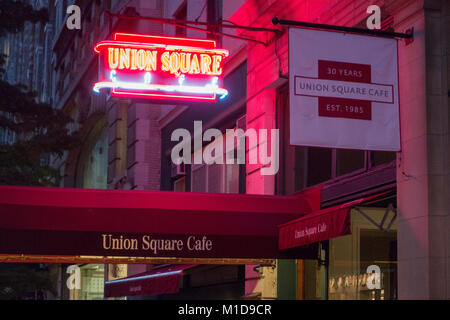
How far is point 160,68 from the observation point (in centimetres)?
1495

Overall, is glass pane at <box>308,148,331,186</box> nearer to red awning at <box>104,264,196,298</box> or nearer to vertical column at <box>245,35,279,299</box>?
vertical column at <box>245,35,279,299</box>

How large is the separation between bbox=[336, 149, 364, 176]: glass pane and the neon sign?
2.75 metres

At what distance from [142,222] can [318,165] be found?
3369 mm

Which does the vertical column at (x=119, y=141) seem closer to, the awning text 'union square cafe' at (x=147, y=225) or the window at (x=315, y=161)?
the window at (x=315, y=161)

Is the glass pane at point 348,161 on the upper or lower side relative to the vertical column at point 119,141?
lower

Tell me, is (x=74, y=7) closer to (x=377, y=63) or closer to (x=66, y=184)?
(x=66, y=184)

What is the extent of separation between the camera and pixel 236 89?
1830cm

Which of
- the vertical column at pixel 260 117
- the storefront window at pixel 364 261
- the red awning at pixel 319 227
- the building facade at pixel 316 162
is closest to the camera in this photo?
the building facade at pixel 316 162

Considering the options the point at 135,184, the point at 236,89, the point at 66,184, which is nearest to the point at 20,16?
the point at 135,184

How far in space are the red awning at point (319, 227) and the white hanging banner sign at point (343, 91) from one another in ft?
3.03

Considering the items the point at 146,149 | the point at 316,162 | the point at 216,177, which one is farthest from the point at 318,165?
the point at 146,149

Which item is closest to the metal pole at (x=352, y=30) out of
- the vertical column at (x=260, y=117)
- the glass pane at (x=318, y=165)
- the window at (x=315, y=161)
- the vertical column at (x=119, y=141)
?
the window at (x=315, y=161)

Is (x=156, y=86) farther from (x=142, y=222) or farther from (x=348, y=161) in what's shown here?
(x=348, y=161)

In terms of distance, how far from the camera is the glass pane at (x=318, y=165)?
47.3 feet
